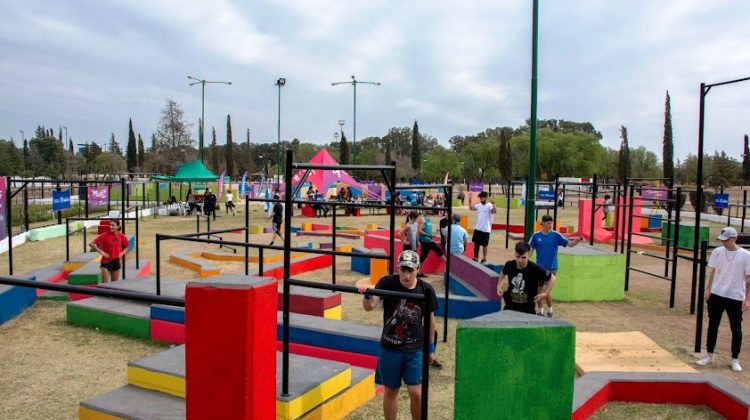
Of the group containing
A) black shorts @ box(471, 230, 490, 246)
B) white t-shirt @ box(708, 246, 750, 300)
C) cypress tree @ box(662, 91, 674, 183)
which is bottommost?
black shorts @ box(471, 230, 490, 246)

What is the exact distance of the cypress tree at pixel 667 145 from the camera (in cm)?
5028

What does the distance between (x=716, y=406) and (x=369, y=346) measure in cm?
334

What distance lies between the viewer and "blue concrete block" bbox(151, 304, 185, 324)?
703cm

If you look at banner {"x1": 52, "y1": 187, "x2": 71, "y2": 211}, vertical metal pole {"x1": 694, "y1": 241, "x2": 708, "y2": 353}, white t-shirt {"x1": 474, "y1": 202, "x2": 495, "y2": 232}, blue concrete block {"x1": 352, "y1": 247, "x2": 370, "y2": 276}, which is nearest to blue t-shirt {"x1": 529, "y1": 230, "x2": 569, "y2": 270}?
vertical metal pole {"x1": 694, "y1": 241, "x2": 708, "y2": 353}

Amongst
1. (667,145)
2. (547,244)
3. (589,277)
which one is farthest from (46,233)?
(667,145)

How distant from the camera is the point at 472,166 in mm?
76812

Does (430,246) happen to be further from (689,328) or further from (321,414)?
(321,414)

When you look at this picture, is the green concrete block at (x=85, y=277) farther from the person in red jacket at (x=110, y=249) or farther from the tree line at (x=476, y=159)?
the tree line at (x=476, y=159)

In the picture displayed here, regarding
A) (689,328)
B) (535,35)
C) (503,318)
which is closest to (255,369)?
(503,318)

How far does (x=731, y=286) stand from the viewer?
6074 mm

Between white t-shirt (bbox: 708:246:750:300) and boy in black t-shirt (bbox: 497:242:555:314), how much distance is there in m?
1.94

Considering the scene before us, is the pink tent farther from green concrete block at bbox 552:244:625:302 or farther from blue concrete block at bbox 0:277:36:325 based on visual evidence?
blue concrete block at bbox 0:277:36:325

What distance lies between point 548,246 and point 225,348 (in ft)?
21.5

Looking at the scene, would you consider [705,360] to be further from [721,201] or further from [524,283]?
[721,201]
